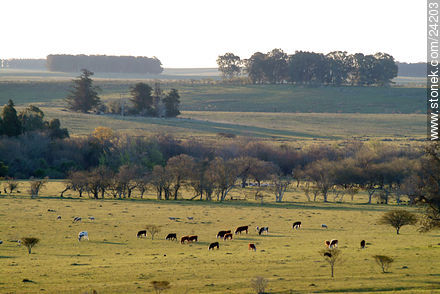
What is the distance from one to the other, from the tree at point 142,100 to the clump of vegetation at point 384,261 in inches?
4212

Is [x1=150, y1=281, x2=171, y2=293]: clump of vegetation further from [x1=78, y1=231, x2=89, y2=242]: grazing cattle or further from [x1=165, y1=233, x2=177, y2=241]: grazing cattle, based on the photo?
[x1=78, y1=231, x2=89, y2=242]: grazing cattle

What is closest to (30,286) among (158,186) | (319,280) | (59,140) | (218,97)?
(319,280)

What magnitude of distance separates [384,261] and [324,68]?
155656 mm

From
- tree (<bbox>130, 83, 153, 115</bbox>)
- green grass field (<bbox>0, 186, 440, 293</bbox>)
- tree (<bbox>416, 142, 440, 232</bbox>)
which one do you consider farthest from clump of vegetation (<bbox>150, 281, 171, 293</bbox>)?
tree (<bbox>130, 83, 153, 115</bbox>)

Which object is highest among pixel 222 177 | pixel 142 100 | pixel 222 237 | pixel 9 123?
pixel 142 100

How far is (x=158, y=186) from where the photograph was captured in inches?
2379

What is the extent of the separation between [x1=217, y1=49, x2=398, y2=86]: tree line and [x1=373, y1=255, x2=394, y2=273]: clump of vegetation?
151841 mm

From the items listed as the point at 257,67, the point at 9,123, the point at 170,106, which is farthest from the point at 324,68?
the point at 9,123

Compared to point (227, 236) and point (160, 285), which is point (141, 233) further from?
point (160, 285)

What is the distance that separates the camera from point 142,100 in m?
129

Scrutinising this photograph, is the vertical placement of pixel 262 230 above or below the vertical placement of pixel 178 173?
above

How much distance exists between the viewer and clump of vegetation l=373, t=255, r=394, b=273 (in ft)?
79.5

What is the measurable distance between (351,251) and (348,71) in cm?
15328

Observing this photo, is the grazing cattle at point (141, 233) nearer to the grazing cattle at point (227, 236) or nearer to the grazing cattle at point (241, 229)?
the grazing cattle at point (227, 236)
